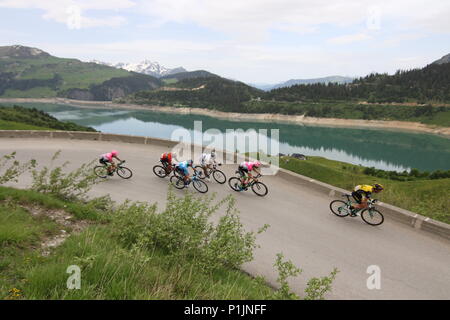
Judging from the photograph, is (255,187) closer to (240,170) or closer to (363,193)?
(240,170)

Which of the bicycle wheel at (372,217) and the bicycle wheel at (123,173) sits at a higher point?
the bicycle wheel at (123,173)

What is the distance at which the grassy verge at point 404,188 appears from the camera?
12.0m

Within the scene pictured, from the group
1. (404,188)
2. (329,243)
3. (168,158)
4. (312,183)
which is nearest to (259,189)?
(312,183)

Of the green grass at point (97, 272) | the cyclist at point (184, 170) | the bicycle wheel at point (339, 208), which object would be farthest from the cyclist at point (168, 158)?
the green grass at point (97, 272)

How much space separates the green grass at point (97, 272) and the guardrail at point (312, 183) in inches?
287

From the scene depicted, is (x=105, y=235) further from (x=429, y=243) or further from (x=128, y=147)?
(x=128, y=147)

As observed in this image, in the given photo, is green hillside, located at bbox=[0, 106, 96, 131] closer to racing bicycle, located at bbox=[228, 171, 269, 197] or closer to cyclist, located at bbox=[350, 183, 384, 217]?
racing bicycle, located at bbox=[228, 171, 269, 197]

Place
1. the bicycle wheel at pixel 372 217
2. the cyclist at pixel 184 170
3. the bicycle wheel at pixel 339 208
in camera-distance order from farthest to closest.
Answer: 1. the cyclist at pixel 184 170
2. the bicycle wheel at pixel 339 208
3. the bicycle wheel at pixel 372 217

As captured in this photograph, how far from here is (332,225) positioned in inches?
406

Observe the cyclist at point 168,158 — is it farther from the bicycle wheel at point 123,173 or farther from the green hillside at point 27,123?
the green hillside at point 27,123

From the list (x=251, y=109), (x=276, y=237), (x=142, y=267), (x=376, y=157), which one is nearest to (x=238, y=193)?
(x=276, y=237)
